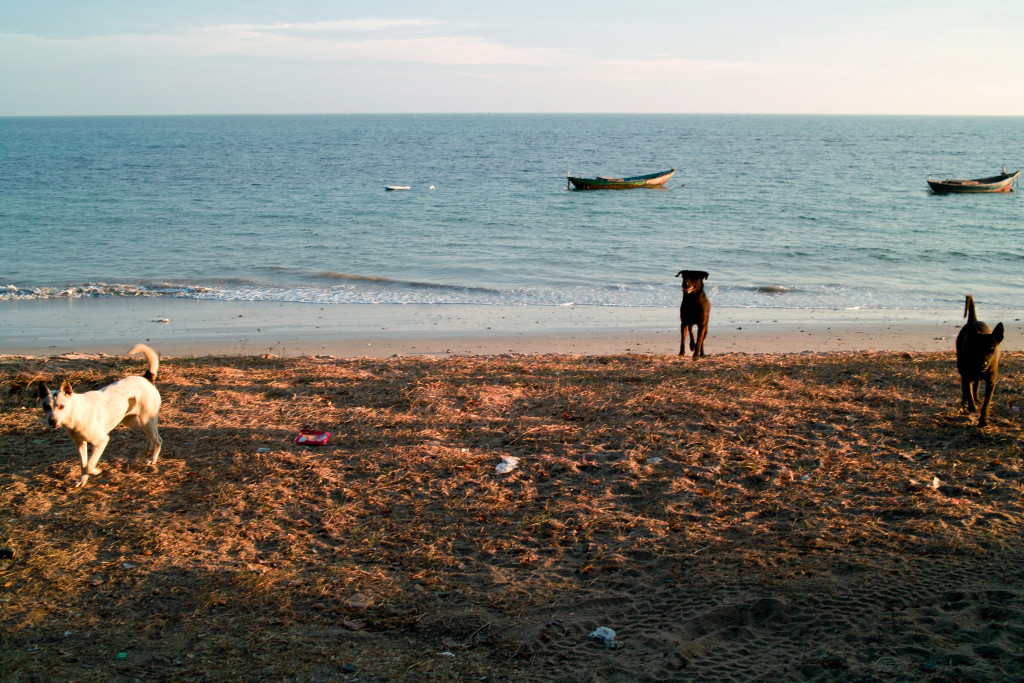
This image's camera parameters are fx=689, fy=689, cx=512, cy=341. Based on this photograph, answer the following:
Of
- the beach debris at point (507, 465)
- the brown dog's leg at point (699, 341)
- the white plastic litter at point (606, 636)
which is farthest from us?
the brown dog's leg at point (699, 341)

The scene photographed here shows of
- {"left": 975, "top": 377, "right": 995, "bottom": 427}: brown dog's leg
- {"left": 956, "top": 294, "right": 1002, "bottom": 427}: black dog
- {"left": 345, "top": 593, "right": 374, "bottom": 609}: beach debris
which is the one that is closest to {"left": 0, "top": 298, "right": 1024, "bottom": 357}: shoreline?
{"left": 956, "top": 294, "right": 1002, "bottom": 427}: black dog

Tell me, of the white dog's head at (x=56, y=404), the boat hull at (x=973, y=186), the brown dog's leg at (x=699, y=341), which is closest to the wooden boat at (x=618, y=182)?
the boat hull at (x=973, y=186)

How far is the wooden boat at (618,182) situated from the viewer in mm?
43312

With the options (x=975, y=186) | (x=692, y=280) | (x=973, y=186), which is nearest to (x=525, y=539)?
(x=692, y=280)

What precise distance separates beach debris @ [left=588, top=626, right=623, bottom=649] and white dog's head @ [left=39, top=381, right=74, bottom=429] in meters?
4.18

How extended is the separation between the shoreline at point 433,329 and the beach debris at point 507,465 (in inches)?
231

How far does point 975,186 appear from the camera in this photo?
41969mm

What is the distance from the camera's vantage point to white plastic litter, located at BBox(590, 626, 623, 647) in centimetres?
380

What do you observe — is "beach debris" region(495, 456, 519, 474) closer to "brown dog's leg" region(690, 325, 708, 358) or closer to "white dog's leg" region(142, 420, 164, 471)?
"white dog's leg" region(142, 420, 164, 471)

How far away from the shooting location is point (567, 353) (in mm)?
11938

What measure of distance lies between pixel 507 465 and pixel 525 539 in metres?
1.22

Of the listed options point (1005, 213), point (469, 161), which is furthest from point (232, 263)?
point (469, 161)

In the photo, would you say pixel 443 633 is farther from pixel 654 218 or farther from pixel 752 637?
pixel 654 218

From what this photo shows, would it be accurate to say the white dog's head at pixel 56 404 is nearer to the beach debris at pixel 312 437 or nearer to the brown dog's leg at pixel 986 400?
the beach debris at pixel 312 437
